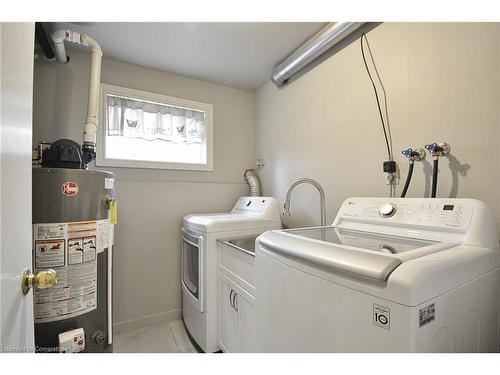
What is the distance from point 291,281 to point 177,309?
185cm

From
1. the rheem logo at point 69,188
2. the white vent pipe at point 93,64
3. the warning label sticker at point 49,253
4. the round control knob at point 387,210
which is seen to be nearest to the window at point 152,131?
the white vent pipe at point 93,64

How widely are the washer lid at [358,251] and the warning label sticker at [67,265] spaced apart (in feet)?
3.19

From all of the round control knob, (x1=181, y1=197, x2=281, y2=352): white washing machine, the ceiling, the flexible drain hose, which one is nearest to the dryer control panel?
(x1=181, y1=197, x2=281, y2=352): white washing machine

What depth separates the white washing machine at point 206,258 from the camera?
1.59 metres

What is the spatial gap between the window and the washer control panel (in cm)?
162

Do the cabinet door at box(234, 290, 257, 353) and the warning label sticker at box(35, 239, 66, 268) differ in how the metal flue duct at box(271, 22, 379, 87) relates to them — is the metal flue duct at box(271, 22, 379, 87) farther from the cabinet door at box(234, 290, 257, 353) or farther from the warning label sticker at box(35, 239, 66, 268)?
the warning label sticker at box(35, 239, 66, 268)

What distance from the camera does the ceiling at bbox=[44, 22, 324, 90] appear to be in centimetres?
161

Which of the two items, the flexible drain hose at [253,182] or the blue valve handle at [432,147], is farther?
the flexible drain hose at [253,182]

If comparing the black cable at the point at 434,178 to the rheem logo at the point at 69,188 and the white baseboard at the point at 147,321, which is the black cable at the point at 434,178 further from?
the white baseboard at the point at 147,321

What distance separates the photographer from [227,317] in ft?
5.03

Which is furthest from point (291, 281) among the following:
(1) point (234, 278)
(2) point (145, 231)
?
(2) point (145, 231)

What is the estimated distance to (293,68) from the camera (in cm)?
190

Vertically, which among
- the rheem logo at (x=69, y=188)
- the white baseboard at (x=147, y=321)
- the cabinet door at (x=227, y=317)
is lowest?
the white baseboard at (x=147, y=321)

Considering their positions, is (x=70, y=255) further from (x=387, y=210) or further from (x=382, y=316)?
(x=387, y=210)
